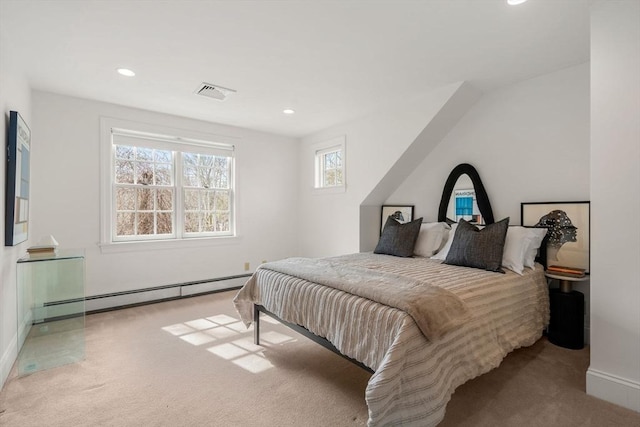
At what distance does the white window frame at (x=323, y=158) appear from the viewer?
4512mm

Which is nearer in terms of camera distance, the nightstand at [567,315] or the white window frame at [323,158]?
the nightstand at [567,315]

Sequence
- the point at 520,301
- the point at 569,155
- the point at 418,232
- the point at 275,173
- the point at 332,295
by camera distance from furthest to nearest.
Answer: the point at 275,173, the point at 418,232, the point at 569,155, the point at 520,301, the point at 332,295

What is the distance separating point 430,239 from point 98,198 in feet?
12.8

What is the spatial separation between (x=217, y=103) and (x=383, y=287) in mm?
2979

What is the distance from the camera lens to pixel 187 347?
2713mm

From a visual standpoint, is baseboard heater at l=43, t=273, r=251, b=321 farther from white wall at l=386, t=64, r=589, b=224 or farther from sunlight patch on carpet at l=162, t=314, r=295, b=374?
white wall at l=386, t=64, r=589, b=224

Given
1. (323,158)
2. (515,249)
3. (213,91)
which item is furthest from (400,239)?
(213,91)

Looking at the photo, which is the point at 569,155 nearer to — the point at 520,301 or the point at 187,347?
the point at 520,301

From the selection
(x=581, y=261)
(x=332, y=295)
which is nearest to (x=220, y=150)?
(x=332, y=295)

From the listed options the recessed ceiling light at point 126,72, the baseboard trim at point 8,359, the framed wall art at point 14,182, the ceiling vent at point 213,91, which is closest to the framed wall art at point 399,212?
the ceiling vent at point 213,91

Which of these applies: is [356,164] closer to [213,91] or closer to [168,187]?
[213,91]

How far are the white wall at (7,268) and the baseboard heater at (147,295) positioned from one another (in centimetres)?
49

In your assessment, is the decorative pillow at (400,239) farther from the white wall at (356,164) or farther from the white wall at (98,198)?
the white wall at (98,198)

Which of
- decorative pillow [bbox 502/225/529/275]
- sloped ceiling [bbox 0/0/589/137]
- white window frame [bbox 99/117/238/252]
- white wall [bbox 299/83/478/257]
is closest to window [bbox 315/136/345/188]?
white wall [bbox 299/83/478/257]
